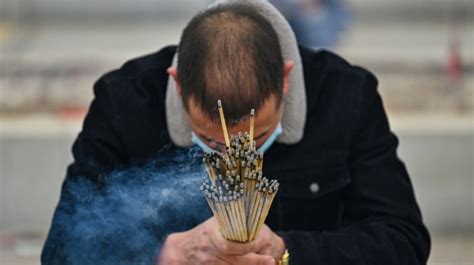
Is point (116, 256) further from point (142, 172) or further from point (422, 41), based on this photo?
point (422, 41)

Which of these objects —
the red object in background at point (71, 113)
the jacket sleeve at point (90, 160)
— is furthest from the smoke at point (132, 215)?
the red object in background at point (71, 113)

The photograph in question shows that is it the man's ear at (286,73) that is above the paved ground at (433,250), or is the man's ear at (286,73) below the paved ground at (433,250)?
above

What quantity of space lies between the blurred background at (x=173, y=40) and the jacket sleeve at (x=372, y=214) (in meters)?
2.50

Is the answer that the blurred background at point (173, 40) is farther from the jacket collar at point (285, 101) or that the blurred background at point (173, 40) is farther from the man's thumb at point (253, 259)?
the man's thumb at point (253, 259)

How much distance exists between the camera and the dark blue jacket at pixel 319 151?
236cm

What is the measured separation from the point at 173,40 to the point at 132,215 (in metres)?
4.61

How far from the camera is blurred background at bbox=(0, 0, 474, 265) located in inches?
205

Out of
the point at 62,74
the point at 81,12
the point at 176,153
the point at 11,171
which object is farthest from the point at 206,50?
the point at 81,12

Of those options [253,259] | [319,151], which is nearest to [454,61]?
[319,151]

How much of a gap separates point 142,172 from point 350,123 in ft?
1.67

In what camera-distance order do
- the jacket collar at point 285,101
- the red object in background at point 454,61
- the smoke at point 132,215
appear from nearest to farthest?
1. the smoke at point 132,215
2. the jacket collar at point 285,101
3. the red object in background at point 454,61

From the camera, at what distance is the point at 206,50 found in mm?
2117

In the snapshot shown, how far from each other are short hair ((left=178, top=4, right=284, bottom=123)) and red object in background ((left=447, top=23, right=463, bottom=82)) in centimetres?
398

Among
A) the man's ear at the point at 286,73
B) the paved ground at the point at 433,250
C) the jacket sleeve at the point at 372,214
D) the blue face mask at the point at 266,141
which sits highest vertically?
the man's ear at the point at 286,73
